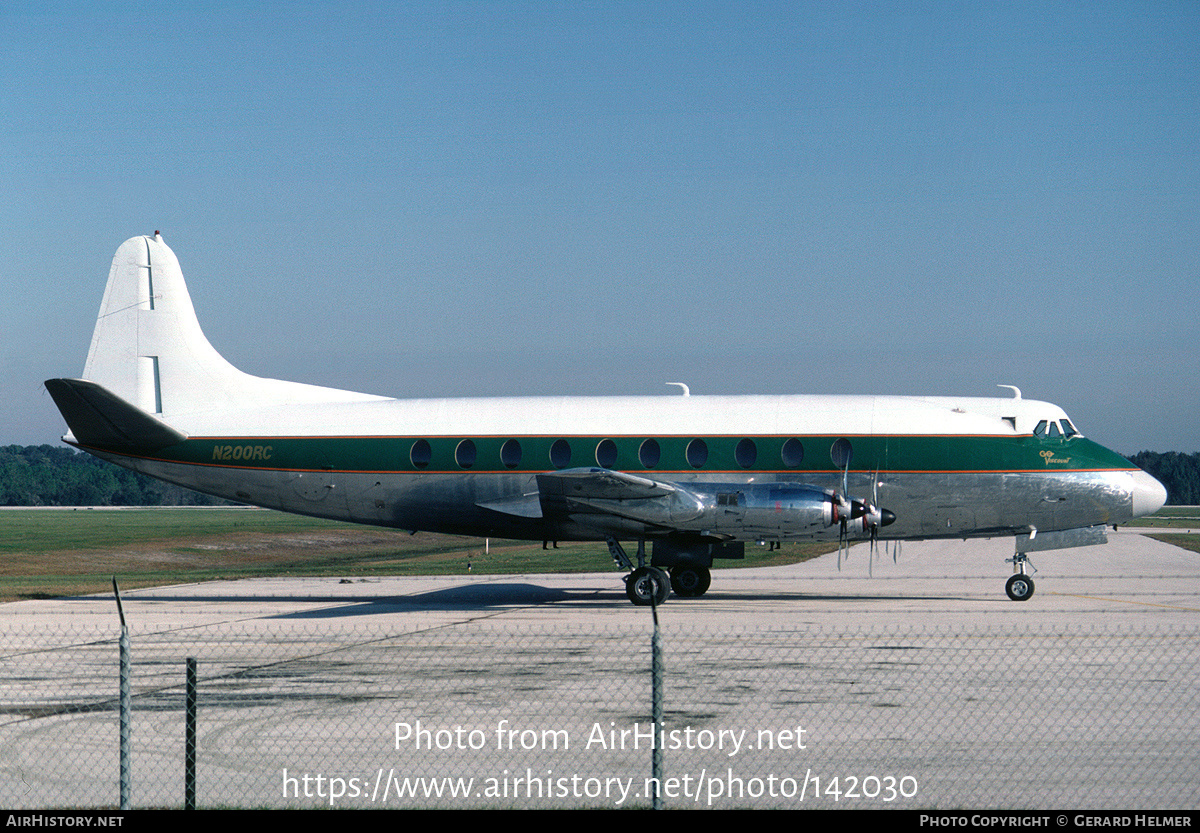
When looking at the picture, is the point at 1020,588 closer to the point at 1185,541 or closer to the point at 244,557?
the point at 1185,541

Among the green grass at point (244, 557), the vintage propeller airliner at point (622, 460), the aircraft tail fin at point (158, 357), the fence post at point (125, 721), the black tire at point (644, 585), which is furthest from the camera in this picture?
the green grass at point (244, 557)

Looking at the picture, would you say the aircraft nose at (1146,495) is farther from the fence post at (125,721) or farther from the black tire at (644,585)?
the fence post at (125,721)

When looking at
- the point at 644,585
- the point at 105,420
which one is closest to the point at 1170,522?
the point at 644,585

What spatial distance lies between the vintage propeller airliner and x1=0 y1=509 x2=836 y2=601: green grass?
7720mm

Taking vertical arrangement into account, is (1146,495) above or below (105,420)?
below

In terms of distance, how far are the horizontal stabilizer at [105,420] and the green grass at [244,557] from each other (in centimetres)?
629

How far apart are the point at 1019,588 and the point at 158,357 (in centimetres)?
2325

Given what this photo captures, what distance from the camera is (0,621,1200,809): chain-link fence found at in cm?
1022

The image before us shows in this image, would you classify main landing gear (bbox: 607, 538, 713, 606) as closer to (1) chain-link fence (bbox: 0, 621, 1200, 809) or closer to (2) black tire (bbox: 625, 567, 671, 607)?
(2) black tire (bbox: 625, 567, 671, 607)

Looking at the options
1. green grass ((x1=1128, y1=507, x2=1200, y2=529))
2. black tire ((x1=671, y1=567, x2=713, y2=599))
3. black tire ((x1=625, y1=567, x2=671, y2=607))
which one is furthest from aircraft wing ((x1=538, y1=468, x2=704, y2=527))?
green grass ((x1=1128, y1=507, x2=1200, y2=529))

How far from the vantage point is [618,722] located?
13.3m

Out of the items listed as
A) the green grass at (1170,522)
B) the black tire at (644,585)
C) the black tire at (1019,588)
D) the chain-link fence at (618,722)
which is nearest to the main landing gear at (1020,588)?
the black tire at (1019,588)

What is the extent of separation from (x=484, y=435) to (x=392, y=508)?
3101mm

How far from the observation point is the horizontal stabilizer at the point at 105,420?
90.9 feet
